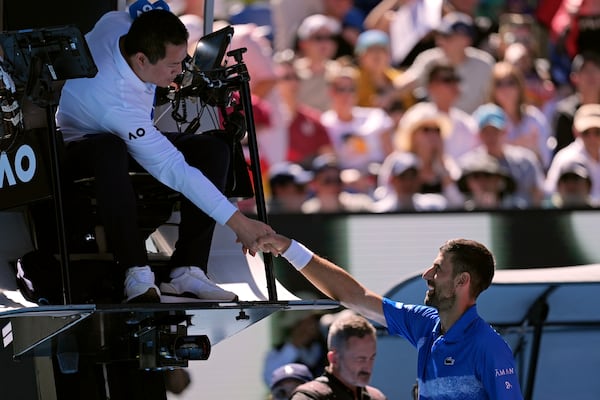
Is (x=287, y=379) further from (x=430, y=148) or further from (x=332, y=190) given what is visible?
(x=430, y=148)

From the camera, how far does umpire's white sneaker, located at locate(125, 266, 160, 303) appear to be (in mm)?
5891

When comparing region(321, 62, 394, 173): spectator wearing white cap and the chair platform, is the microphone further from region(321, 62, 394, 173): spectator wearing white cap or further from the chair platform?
region(321, 62, 394, 173): spectator wearing white cap

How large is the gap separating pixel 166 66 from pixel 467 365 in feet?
5.69

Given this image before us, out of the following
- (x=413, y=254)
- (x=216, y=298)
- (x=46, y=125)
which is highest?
(x=46, y=125)

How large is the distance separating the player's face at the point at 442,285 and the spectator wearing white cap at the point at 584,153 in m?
4.71

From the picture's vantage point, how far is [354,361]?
7.82 meters

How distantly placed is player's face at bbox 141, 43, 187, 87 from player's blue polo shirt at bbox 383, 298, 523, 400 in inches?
62.1

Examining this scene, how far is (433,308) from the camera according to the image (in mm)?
6633

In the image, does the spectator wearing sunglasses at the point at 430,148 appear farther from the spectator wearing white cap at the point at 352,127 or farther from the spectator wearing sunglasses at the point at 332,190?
the spectator wearing sunglasses at the point at 332,190

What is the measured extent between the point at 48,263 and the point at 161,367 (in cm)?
63

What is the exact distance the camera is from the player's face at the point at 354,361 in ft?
25.7

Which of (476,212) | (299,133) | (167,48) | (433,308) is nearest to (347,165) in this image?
(299,133)

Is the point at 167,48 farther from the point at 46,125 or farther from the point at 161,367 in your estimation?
the point at 161,367

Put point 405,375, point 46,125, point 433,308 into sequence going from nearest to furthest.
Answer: point 46,125
point 433,308
point 405,375
